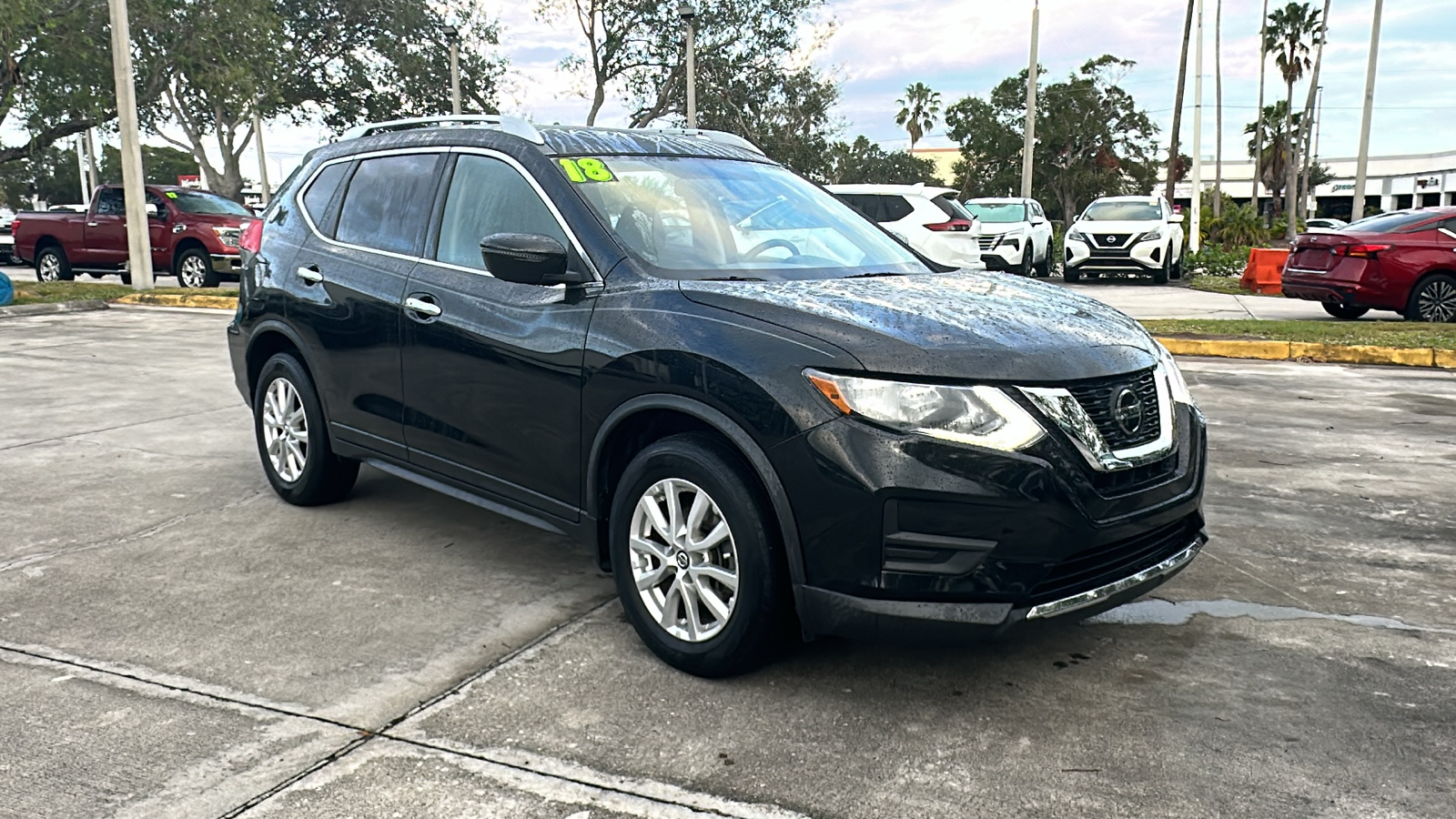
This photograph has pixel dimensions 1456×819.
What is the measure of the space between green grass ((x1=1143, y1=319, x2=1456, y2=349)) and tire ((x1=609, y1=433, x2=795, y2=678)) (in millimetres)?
9182

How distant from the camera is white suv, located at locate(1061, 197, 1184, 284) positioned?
20.7 meters

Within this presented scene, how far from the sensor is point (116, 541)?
4.92 m

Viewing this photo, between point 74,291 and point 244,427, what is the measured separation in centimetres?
1275

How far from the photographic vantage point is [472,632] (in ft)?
12.9

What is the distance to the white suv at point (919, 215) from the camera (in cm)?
1619

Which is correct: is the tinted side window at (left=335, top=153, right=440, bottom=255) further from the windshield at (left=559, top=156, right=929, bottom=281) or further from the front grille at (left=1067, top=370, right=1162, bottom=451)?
the front grille at (left=1067, top=370, right=1162, bottom=451)

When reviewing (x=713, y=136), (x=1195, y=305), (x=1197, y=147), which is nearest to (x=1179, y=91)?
(x=1197, y=147)

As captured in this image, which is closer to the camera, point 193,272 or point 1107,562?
point 1107,562

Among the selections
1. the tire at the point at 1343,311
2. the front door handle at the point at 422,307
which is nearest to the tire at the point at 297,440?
the front door handle at the point at 422,307

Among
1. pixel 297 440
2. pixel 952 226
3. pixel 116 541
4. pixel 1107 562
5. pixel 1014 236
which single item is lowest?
pixel 116 541

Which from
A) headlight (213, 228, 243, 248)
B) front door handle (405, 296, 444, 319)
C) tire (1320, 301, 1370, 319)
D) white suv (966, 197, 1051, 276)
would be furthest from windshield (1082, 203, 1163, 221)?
front door handle (405, 296, 444, 319)

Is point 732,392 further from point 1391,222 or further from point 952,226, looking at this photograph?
point 952,226

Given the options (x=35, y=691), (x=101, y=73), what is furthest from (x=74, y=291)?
(x=35, y=691)

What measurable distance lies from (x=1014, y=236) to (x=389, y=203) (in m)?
16.9
